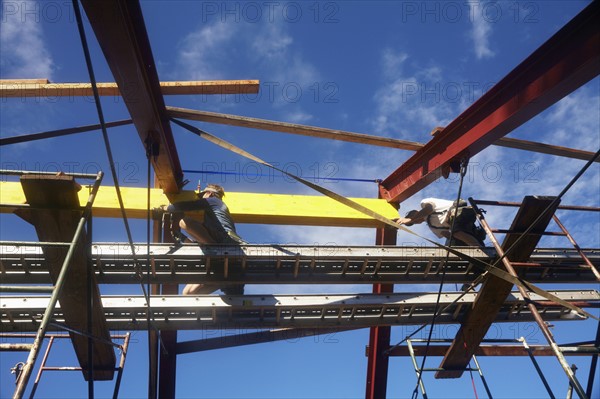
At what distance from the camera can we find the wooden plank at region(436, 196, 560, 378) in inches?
217

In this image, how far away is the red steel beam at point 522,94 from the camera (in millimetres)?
4242

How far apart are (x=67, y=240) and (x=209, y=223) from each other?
213 centimetres

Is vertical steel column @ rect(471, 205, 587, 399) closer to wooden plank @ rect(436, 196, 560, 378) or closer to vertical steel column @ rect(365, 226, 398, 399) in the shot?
wooden plank @ rect(436, 196, 560, 378)

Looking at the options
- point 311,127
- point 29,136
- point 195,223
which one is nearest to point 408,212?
point 311,127

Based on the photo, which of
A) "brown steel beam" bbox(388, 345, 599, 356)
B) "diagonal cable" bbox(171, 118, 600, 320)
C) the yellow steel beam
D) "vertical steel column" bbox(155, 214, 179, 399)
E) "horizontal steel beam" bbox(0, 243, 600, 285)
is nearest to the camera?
"diagonal cable" bbox(171, 118, 600, 320)

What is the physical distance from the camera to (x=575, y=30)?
14.1 feet

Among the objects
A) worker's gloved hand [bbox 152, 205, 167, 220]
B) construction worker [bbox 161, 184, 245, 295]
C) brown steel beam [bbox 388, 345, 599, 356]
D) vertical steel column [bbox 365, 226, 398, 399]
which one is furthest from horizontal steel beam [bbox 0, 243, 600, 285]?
brown steel beam [bbox 388, 345, 599, 356]

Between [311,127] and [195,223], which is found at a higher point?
[311,127]

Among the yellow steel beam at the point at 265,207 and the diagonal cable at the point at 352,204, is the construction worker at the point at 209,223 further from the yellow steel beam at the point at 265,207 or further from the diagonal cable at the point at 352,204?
the diagonal cable at the point at 352,204

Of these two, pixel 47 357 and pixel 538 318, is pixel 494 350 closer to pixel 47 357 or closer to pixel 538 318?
A: pixel 538 318

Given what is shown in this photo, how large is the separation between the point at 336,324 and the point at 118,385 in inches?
109

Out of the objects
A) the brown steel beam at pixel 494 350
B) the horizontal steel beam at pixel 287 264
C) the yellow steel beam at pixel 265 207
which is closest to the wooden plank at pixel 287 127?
the yellow steel beam at pixel 265 207

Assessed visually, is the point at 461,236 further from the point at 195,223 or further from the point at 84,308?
the point at 84,308

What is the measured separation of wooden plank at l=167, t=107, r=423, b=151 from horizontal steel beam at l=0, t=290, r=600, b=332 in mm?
2213
